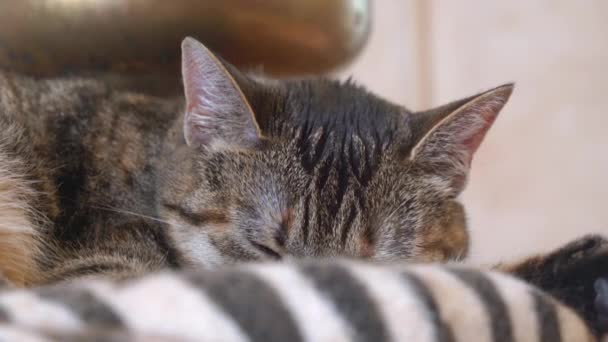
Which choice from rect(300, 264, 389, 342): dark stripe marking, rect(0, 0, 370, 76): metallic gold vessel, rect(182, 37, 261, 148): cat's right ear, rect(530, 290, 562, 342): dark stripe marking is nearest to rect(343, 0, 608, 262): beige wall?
rect(0, 0, 370, 76): metallic gold vessel

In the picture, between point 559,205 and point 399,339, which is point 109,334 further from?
point 559,205

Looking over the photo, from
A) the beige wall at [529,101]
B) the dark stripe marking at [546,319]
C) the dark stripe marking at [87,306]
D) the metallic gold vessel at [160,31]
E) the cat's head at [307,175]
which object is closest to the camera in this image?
the dark stripe marking at [87,306]

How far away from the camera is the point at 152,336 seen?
1.19 feet

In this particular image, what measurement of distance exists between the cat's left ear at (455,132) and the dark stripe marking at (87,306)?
0.49m

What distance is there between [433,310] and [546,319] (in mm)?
116

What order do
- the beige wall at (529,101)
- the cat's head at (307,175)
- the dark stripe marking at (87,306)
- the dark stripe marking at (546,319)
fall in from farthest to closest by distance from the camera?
1. the beige wall at (529,101)
2. the cat's head at (307,175)
3. the dark stripe marking at (546,319)
4. the dark stripe marking at (87,306)

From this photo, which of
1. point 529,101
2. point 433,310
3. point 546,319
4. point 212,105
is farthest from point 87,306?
point 529,101

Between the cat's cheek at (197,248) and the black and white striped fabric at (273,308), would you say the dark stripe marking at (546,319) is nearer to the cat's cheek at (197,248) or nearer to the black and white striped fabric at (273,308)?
the black and white striped fabric at (273,308)

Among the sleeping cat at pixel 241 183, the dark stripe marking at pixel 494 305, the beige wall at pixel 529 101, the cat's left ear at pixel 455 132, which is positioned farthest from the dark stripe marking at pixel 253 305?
the beige wall at pixel 529 101

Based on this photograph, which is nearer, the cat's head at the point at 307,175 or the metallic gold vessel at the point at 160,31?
the cat's head at the point at 307,175

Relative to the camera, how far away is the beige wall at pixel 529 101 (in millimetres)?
1392

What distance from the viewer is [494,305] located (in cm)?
45

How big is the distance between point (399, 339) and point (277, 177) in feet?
1.23

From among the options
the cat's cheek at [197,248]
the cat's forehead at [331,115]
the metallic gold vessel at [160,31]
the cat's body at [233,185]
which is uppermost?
the metallic gold vessel at [160,31]
